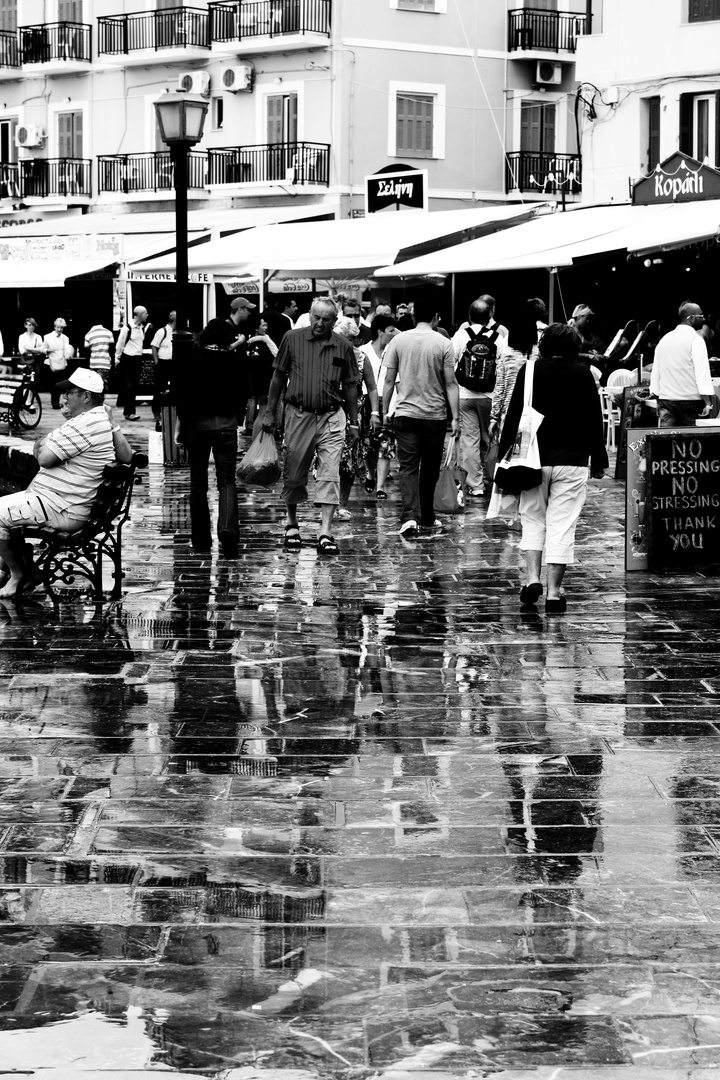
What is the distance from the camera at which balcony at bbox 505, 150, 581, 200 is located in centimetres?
3981

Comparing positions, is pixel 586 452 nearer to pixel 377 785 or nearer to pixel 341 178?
pixel 377 785

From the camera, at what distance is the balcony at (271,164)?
125 ft

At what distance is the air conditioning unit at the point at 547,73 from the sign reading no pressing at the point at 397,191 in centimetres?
1519

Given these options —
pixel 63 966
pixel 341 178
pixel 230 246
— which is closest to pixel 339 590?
pixel 63 966

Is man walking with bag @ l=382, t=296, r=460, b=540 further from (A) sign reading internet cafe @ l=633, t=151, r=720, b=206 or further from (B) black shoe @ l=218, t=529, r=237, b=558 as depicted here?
(A) sign reading internet cafe @ l=633, t=151, r=720, b=206

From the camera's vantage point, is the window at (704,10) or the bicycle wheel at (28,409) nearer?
the bicycle wheel at (28,409)

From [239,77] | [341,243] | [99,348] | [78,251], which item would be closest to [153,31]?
[239,77]

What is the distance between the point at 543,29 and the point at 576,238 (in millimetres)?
21924

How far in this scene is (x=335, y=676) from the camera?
7.62 meters

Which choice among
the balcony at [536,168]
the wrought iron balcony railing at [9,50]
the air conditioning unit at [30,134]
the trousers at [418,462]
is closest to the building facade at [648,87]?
the balcony at [536,168]

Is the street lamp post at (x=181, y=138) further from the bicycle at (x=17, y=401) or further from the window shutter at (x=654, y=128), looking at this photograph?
the window shutter at (x=654, y=128)

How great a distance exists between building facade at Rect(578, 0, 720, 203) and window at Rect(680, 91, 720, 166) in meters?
0.02

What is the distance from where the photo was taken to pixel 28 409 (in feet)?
85.9

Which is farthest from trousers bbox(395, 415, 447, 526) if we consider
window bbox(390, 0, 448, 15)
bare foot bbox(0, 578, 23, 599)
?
window bbox(390, 0, 448, 15)
